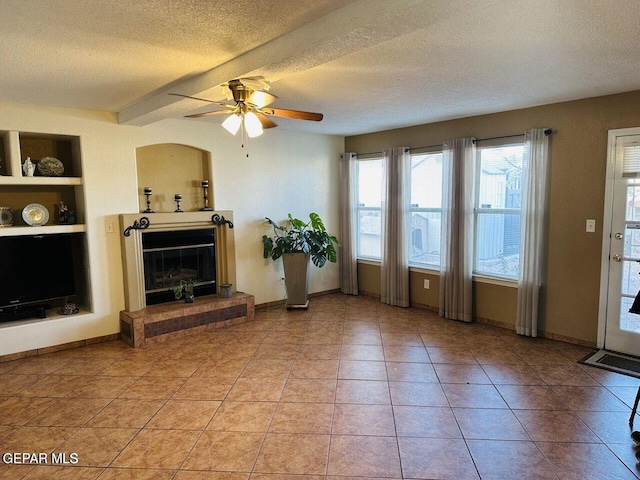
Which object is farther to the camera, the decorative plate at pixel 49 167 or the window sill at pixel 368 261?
the window sill at pixel 368 261

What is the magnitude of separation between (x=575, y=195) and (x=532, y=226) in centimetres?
48

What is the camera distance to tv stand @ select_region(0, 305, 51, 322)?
400cm

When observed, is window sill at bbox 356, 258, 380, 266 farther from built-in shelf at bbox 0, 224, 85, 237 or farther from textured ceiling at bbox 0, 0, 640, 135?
built-in shelf at bbox 0, 224, 85, 237

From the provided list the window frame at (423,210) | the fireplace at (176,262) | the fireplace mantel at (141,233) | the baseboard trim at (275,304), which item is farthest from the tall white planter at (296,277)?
the window frame at (423,210)

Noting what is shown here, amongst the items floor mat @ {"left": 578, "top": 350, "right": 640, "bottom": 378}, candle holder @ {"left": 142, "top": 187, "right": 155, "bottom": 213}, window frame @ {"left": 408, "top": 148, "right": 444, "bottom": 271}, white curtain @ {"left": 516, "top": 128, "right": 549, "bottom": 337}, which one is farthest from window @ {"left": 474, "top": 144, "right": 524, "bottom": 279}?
candle holder @ {"left": 142, "top": 187, "right": 155, "bottom": 213}

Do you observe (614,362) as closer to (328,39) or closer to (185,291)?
(328,39)

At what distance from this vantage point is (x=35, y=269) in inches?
161

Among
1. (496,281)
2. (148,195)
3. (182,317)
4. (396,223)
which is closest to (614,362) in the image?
(496,281)

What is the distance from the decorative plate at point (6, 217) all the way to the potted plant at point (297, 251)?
2700 millimetres

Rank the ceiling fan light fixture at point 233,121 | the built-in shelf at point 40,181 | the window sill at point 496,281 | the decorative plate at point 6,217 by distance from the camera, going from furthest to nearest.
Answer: the window sill at point 496,281 → the decorative plate at point 6,217 → the built-in shelf at point 40,181 → the ceiling fan light fixture at point 233,121

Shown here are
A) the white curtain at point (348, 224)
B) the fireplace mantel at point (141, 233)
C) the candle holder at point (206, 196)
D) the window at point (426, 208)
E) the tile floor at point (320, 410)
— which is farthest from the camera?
the white curtain at point (348, 224)

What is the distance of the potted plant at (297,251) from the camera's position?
17.7ft

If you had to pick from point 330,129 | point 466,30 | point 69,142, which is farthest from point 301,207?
point 466,30

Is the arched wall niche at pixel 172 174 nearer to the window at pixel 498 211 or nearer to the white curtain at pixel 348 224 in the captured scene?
the white curtain at pixel 348 224
